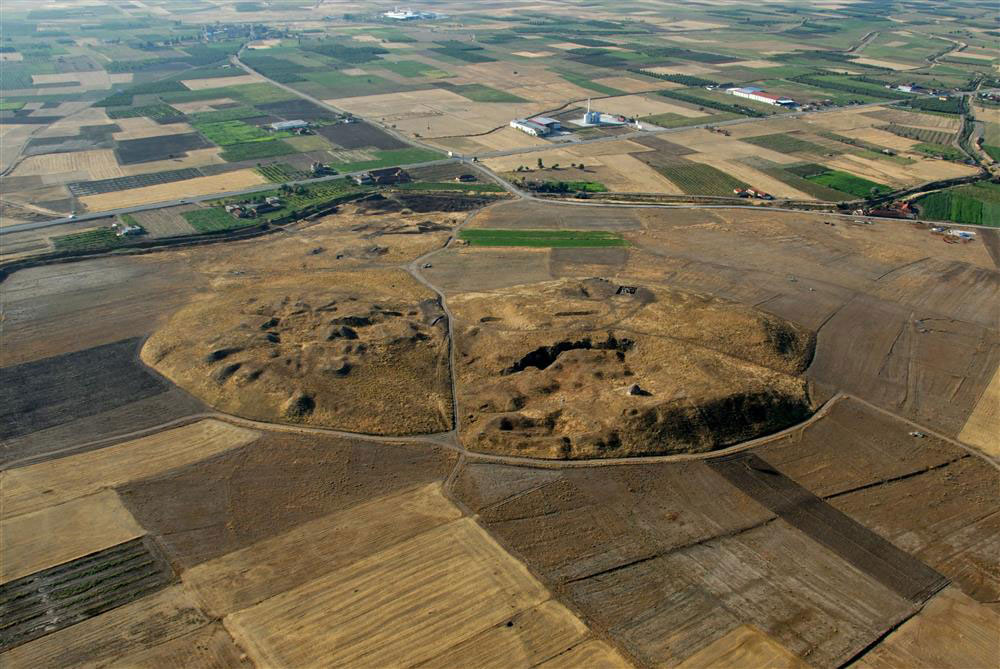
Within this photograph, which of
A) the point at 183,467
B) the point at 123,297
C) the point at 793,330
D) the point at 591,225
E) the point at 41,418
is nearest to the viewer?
the point at 183,467

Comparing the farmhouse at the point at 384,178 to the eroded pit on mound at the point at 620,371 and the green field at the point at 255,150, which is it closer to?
the green field at the point at 255,150

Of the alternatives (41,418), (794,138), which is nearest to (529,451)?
(41,418)

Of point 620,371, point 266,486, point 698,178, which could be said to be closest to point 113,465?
point 266,486

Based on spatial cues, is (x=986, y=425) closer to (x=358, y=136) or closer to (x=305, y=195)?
(x=305, y=195)

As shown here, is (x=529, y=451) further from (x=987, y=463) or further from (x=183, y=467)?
(x=987, y=463)

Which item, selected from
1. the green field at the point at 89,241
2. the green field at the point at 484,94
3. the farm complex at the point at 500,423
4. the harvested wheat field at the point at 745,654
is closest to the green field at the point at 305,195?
the farm complex at the point at 500,423

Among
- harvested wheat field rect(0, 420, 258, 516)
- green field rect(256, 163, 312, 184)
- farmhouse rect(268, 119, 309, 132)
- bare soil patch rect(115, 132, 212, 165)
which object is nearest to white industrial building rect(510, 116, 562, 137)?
farmhouse rect(268, 119, 309, 132)
